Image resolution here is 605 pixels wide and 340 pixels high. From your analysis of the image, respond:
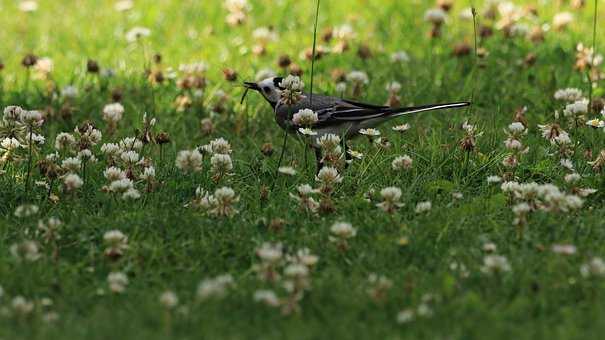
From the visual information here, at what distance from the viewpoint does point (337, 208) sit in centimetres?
550

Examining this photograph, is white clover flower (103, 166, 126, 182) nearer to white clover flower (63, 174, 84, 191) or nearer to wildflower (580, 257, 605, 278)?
white clover flower (63, 174, 84, 191)

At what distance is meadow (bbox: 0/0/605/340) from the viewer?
4379 millimetres

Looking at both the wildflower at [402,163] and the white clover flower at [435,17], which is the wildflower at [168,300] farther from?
the white clover flower at [435,17]

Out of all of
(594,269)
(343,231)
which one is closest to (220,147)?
(343,231)

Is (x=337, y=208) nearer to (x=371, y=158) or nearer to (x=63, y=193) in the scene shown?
(x=371, y=158)

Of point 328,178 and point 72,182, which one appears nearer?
point 72,182

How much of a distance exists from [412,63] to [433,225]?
3.61m

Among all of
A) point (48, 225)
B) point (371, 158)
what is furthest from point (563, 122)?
point (48, 225)

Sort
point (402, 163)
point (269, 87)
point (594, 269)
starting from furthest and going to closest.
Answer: point (269, 87)
point (402, 163)
point (594, 269)

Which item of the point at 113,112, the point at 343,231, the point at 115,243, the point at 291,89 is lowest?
the point at 113,112

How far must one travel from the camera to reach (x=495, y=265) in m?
4.54

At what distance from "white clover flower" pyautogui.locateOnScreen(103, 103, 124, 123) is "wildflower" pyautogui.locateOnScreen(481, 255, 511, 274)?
Result: 332cm

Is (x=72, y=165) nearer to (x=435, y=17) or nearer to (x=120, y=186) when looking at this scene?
(x=120, y=186)

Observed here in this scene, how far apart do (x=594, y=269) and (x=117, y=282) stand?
81.3 inches
